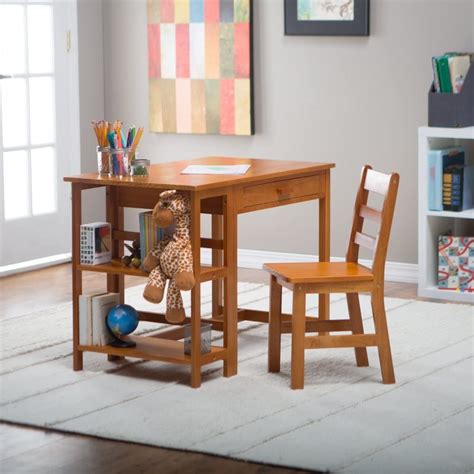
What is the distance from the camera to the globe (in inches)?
147

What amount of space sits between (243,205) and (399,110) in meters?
1.80

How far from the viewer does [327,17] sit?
5363 millimetres

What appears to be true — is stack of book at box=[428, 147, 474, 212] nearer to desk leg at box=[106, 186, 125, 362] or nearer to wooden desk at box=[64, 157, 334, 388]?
wooden desk at box=[64, 157, 334, 388]

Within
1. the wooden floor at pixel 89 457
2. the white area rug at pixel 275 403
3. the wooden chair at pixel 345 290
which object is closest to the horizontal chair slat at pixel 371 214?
the wooden chair at pixel 345 290

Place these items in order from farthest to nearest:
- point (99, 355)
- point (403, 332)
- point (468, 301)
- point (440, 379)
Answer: point (468, 301) < point (403, 332) < point (99, 355) < point (440, 379)

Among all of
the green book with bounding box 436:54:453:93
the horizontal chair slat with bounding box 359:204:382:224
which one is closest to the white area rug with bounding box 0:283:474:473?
the horizontal chair slat with bounding box 359:204:382:224

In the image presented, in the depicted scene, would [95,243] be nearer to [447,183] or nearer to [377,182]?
[377,182]

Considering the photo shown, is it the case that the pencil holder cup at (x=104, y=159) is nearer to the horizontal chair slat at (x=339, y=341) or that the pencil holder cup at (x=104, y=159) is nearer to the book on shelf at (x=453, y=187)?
the horizontal chair slat at (x=339, y=341)

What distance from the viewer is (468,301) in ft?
16.1

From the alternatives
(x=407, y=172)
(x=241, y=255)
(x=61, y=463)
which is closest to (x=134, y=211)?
(x=241, y=255)

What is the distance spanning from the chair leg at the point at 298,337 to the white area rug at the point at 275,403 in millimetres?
49

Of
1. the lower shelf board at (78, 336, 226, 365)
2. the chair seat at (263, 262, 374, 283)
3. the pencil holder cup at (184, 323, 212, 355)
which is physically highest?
the chair seat at (263, 262, 374, 283)

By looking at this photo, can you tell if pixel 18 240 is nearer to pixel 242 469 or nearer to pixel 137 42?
pixel 137 42

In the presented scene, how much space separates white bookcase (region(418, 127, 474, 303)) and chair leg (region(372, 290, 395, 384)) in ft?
4.55
